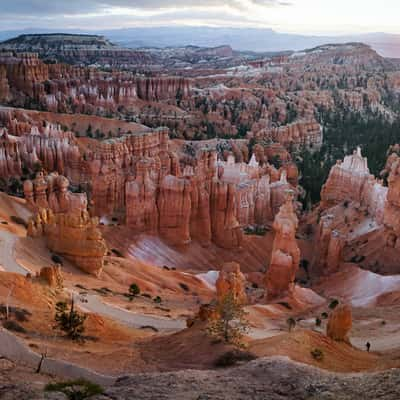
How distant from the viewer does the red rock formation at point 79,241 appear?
2036 cm

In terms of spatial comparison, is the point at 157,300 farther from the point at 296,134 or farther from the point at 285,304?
the point at 296,134


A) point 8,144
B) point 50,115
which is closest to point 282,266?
point 8,144

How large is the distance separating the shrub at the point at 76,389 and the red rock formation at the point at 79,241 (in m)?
13.0

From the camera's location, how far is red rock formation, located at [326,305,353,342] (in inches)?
526

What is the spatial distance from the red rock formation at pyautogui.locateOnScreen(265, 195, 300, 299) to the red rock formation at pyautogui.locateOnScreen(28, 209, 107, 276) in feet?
25.0

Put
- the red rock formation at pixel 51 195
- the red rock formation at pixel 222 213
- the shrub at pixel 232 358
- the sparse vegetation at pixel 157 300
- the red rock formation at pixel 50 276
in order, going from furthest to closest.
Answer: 1. the red rock formation at pixel 222 213
2. the red rock formation at pixel 51 195
3. the sparse vegetation at pixel 157 300
4. the red rock formation at pixel 50 276
5. the shrub at pixel 232 358

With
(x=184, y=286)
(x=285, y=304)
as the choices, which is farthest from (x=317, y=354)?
(x=184, y=286)

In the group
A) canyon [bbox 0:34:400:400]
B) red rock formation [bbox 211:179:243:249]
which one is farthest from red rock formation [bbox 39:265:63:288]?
red rock formation [bbox 211:179:243:249]

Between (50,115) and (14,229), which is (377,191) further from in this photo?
(50,115)

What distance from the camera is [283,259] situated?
24078 millimetres

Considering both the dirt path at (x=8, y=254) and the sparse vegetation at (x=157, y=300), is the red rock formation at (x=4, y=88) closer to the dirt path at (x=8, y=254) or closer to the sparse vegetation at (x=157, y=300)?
the dirt path at (x=8, y=254)

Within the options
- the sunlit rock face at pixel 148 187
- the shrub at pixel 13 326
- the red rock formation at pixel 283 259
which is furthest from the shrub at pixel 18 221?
the shrub at pixel 13 326

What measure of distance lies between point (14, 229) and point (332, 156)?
44852 millimetres

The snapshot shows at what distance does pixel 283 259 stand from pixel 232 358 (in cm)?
1446
